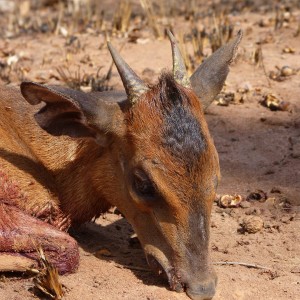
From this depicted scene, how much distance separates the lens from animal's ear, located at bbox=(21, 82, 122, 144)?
6.04 meters

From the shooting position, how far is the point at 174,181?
5.70m

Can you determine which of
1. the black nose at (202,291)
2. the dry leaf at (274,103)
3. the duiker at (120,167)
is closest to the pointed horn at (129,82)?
the duiker at (120,167)

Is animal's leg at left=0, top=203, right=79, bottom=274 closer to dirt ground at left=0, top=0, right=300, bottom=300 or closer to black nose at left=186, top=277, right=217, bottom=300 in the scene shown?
dirt ground at left=0, top=0, right=300, bottom=300

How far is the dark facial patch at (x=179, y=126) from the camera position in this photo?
571 centimetres

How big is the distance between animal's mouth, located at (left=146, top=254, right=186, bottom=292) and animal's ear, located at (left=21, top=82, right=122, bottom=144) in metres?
1.06

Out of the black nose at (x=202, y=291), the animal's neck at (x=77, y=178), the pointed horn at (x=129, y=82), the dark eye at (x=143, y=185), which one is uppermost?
the pointed horn at (x=129, y=82)

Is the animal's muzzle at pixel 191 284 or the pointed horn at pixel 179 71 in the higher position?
the pointed horn at pixel 179 71

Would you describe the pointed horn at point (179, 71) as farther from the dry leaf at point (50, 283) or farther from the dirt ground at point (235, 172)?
the dry leaf at point (50, 283)

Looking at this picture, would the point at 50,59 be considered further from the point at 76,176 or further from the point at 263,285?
the point at 263,285

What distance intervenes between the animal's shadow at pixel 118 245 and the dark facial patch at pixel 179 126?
3.13 ft

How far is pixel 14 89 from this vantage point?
7277 millimetres

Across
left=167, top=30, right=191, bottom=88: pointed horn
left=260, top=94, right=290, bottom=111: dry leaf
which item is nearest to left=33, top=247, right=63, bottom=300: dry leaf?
left=167, top=30, right=191, bottom=88: pointed horn

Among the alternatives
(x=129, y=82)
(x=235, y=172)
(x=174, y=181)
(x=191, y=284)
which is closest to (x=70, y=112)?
(x=129, y=82)

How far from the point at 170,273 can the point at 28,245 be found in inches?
47.2
